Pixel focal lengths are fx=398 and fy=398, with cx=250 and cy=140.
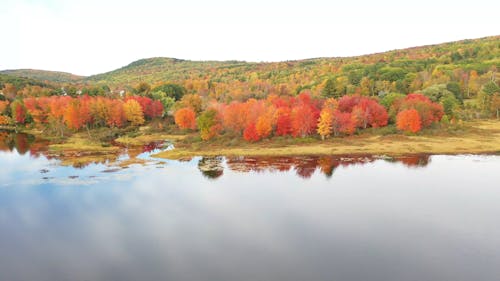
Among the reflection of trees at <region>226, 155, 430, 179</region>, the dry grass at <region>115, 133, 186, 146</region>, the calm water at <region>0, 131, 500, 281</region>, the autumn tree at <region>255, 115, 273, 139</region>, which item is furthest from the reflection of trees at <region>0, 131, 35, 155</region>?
the autumn tree at <region>255, 115, 273, 139</region>

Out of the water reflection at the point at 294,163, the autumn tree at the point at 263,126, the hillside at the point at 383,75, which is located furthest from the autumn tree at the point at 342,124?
the hillside at the point at 383,75

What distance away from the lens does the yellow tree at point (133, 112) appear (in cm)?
10000

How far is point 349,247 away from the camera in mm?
30094

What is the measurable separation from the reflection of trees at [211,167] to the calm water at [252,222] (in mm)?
428

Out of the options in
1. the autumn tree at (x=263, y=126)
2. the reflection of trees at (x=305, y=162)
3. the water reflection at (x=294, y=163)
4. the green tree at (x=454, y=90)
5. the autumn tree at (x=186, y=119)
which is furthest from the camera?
the green tree at (x=454, y=90)

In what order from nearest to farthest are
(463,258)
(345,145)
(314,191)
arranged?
(463,258), (314,191), (345,145)

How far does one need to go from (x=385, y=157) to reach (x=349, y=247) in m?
36.1

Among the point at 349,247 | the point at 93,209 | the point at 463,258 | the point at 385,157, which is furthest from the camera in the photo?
the point at 385,157

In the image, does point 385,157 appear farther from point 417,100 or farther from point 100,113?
point 100,113

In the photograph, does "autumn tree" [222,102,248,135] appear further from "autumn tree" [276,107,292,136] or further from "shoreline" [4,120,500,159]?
"autumn tree" [276,107,292,136]

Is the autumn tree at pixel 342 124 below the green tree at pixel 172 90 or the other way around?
below

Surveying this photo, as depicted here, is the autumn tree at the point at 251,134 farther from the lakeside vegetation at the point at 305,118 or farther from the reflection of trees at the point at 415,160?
the reflection of trees at the point at 415,160

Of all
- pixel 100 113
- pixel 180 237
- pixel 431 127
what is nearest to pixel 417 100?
pixel 431 127

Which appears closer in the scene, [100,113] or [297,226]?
[297,226]
